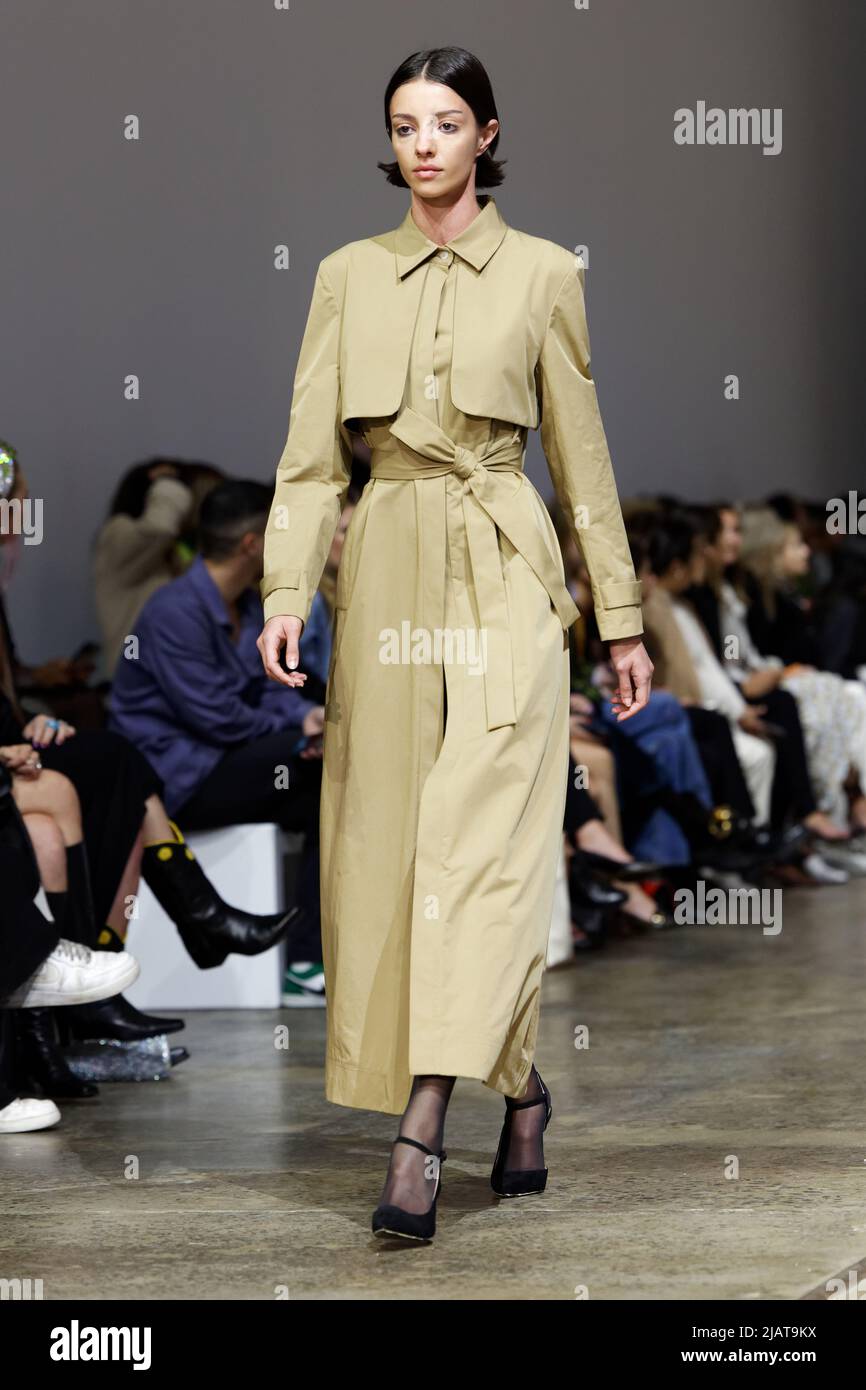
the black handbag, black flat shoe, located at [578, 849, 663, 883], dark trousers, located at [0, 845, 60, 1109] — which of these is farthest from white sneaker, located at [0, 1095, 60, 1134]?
black flat shoe, located at [578, 849, 663, 883]

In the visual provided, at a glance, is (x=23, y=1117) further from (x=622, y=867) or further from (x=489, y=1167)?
(x=622, y=867)

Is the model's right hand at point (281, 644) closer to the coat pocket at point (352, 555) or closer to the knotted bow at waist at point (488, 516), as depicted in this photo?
the coat pocket at point (352, 555)

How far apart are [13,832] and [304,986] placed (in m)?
1.20

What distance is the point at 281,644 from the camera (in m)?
2.30

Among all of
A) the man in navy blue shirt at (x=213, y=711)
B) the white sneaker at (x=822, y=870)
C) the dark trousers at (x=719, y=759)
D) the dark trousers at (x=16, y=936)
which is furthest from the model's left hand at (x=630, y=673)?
the white sneaker at (x=822, y=870)

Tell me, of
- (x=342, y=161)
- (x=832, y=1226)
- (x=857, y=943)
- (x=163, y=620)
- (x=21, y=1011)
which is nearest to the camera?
(x=832, y=1226)

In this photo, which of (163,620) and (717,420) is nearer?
(163,620)

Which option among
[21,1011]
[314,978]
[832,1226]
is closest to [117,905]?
[21,1011]

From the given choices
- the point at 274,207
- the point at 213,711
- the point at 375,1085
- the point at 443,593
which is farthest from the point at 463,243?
the point at 274,207

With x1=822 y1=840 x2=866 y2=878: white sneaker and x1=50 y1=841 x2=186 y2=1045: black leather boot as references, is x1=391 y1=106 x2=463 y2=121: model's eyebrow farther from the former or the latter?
x1=822 y1=840 x2=866 y2=878: white sneaker

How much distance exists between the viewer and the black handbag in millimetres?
2939

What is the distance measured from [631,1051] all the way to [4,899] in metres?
1.16

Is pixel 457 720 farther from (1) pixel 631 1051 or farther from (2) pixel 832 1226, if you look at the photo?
(1) pixel 631 1051

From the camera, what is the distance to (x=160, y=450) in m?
5.77
